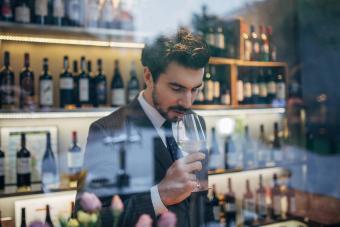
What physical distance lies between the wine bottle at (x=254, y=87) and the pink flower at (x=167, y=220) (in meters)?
1.04

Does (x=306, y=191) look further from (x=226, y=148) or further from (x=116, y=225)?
(x=116, y=225)

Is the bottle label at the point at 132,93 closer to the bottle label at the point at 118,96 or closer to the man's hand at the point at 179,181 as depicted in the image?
the bottle label at the point at 118,96

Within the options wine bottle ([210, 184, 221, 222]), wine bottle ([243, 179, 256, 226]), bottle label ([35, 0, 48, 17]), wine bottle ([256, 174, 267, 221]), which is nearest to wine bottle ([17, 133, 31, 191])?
bottle label ([35, 0, 48, 17])

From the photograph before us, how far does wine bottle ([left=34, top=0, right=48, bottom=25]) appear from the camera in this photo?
5.15 ft

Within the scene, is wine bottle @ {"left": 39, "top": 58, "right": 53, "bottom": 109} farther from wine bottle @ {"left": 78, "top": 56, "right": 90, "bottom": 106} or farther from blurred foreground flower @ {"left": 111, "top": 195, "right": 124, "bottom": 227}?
blurred foreground flower @ {"left": 111, "top": 195, "right": 124, "bottom": 227}

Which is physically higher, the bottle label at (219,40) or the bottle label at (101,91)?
the bottle label at (219,40)

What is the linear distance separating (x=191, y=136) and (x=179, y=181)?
152 mm

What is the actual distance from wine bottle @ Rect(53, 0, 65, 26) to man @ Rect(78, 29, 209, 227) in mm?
426

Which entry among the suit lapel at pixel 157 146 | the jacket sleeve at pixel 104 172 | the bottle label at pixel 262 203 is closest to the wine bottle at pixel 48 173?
the jacket sleeve at pixel 104 172

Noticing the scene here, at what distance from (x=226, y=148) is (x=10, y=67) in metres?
1.02

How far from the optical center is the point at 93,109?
1550mm

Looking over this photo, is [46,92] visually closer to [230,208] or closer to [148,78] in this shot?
[148,78]

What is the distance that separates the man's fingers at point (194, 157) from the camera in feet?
4.28

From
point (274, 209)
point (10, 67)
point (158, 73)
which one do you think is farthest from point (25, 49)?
point (274, 209)
